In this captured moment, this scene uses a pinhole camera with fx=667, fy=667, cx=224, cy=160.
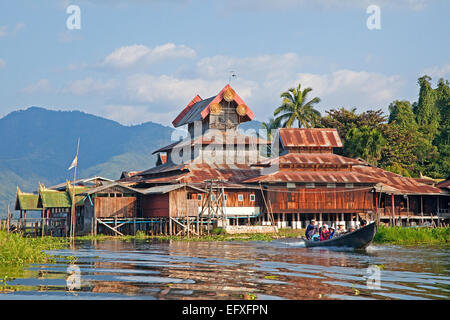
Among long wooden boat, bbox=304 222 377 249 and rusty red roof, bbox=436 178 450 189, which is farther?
rusty red roof, bbox=436 178 450 189

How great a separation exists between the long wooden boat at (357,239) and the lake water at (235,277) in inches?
129

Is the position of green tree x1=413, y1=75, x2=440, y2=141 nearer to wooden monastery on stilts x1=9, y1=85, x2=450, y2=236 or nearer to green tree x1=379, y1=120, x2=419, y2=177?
green tree x1=379, y1=120, x2=419, y2=177

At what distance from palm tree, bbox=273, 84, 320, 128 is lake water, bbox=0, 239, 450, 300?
150ft

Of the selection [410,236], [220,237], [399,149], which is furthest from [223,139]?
[410,236]

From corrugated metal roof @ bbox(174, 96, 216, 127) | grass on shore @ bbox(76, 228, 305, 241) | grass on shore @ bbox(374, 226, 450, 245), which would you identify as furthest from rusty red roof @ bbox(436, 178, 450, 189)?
corrugated metal roof @ bbox(174, 96, 216, 127)

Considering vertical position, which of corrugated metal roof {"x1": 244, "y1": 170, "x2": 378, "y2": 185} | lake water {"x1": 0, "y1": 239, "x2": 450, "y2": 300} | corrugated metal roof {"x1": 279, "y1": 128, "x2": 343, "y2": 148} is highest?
corrugated metal roof {"x1": 279, "y1": 128, "x2": 343, "y2": 148}

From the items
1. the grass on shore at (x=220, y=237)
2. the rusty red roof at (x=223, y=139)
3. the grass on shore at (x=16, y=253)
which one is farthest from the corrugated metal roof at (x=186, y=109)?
the grass on shore at (x=16, y=253)

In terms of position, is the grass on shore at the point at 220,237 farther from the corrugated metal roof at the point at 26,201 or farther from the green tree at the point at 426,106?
the green tree at the point at 426,106

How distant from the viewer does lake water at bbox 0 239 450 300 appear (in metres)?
14.9

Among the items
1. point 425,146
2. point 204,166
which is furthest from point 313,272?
point 425,146

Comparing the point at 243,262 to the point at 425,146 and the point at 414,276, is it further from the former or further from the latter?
the point at 425,146

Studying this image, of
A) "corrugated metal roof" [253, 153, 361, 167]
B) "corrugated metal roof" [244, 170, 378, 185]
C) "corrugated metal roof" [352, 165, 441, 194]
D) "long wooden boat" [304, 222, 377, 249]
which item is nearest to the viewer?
"long wooden boat" [304, 222, 377, 249]

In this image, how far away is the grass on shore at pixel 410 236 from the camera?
3637 centimetres
